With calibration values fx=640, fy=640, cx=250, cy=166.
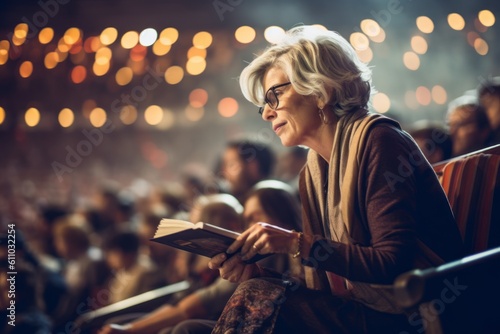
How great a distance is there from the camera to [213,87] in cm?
1272

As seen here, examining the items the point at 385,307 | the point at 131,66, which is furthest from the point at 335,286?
the point at 131,66

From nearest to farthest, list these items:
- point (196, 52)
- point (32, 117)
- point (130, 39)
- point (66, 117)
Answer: point (130, 39), point (196, 52), point (32, 117), point (66, 117)

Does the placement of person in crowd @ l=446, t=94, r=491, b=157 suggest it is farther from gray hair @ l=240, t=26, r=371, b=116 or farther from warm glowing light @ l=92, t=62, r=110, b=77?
warm glowing light @ l=92, t=62, r=110, b=77

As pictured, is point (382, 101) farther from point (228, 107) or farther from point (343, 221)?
point (343, 221)

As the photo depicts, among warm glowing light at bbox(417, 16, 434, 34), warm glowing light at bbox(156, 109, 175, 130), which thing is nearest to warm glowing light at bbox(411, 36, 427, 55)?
warm glowing light at bbox(417, 16, 434, 34)

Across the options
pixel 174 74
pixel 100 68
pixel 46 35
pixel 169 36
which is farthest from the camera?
pixel 174 74

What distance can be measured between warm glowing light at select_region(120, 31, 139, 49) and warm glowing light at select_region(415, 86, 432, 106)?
14.2ft

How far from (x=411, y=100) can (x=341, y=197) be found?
6.94 m

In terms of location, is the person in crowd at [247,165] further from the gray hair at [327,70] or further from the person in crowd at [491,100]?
the gray hair at [327,70]

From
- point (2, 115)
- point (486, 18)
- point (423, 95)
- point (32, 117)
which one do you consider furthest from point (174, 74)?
point (486, 18)

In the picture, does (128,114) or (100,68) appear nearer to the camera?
(100,68)

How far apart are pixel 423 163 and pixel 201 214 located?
1.77 meters

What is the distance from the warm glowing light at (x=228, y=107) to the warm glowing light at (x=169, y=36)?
236 cm

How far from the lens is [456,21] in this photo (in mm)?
5914
